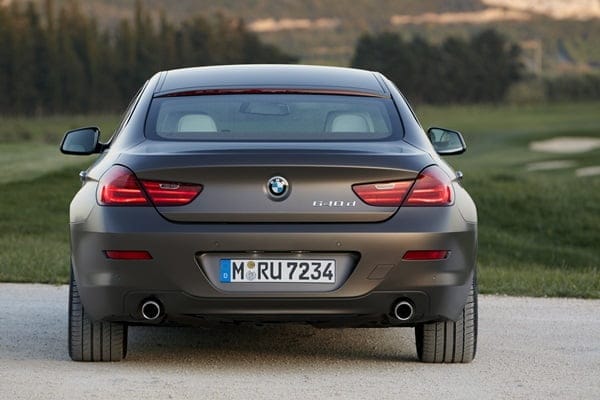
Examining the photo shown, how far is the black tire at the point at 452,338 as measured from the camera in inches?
290

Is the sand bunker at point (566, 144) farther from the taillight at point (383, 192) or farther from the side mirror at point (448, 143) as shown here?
the taillight at point (383, 192)

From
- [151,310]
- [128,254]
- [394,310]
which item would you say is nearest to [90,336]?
[151,310]

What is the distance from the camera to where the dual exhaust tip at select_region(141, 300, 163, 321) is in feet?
22.4

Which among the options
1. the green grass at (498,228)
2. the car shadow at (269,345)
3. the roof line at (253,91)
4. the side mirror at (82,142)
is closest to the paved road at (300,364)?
the car shadow at (269,345)

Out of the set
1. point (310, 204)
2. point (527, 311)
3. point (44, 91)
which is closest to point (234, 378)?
point (310, 204)

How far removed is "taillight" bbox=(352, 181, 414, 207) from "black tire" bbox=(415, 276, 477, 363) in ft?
2.62

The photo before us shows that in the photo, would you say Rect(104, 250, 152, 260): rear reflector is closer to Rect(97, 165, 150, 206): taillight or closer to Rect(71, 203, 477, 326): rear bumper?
Rect(71, 203, 477, 326): rear bumper

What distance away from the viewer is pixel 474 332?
7430 millimetres

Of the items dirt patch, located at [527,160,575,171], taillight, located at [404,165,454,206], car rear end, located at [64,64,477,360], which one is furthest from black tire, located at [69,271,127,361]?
dirt patch, located at [527,160,575,171]

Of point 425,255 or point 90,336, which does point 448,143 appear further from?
point 90,336

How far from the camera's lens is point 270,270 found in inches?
266

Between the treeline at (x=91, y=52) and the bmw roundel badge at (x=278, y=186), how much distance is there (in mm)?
114412

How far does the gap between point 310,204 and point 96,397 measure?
1.32 metres

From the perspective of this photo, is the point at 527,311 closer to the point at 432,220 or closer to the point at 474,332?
the point at 474,332
